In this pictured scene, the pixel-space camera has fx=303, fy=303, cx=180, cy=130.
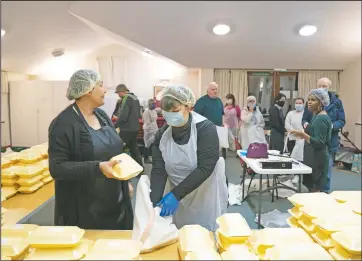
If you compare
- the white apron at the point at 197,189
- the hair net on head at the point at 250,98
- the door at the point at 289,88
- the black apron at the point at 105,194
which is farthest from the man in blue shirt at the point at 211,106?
the hair net on head at the point at 250,98

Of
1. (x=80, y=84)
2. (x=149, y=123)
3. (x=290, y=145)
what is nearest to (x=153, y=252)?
(x=80, y=84)

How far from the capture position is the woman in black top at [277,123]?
269 centimetres

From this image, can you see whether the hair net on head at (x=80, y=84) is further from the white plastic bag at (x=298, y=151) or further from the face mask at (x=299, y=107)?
the face mask at (x=299, y=107)

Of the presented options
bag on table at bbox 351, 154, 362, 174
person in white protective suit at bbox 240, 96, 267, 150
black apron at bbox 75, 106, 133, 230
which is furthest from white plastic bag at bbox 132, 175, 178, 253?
person in white protective suit at bbox 240, 96, 267, 150

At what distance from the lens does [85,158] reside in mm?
1113

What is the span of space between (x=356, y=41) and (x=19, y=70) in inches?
188

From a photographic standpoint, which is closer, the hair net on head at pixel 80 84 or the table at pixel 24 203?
the hair net on head at pixel 80 84

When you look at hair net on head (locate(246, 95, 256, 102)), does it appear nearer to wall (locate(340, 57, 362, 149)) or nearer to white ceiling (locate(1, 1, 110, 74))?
white ceiling (locate(1, 1, 110, 74))

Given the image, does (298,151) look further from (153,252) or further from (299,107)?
(153,252)

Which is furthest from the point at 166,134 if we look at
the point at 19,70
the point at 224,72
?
the point at 19,70

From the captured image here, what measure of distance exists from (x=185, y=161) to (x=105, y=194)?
342mm

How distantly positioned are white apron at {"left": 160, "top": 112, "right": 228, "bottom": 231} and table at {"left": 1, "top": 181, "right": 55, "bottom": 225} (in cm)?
67

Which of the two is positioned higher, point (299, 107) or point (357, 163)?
point (299, 107)

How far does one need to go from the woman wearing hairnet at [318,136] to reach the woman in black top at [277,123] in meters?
0.80
